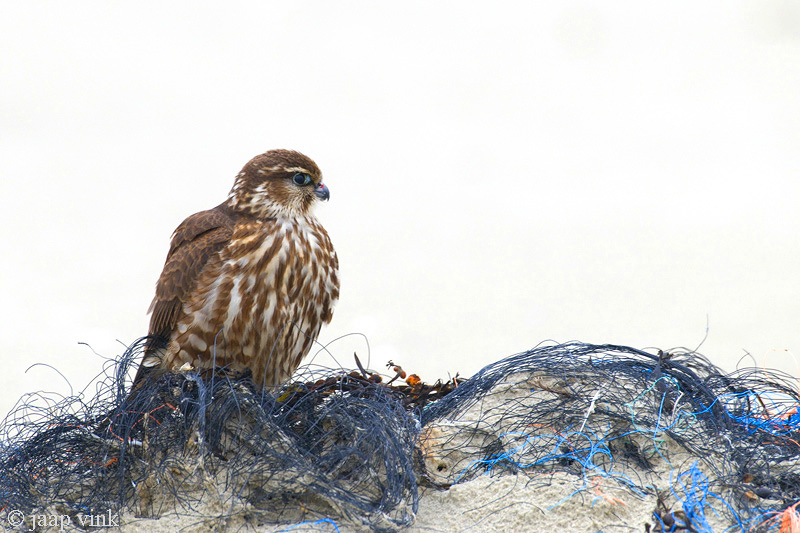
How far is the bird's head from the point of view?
5.70 meters

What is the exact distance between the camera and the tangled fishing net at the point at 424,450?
13.7ft

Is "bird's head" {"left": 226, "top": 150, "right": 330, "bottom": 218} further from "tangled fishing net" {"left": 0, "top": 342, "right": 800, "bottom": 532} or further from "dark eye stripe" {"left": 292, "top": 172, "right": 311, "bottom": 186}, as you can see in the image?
"tangled fishing net" {"left": 0, "top": 342, "right": 800, "bottom": 532}

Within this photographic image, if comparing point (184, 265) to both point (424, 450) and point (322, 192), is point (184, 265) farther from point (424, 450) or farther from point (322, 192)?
point (424, 450)

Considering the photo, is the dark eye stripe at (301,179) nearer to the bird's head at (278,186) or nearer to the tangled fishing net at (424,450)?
the bird's head at (278,186)

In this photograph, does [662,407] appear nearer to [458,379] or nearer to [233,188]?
[458,379]

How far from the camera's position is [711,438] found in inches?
182

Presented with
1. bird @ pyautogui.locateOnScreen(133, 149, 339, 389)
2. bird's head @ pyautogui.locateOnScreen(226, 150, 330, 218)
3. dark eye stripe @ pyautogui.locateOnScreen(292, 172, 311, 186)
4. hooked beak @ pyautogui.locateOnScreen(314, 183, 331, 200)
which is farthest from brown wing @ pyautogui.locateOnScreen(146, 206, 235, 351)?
hooked beak @ pyautogui.locateOnScreen(314, 183, 331, 200)

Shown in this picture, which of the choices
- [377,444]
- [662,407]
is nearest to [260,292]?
[377,444]

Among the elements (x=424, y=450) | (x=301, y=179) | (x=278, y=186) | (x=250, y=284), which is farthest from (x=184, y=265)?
(x=424, y=450)

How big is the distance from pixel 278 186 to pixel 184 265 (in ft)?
3.05


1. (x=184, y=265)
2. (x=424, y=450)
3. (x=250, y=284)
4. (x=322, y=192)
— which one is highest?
(x=322, y=192)

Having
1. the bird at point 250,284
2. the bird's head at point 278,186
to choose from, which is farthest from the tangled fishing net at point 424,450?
the bird's head at point 278,186

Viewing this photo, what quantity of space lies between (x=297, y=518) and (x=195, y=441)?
2.45ft

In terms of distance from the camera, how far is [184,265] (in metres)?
5.40
